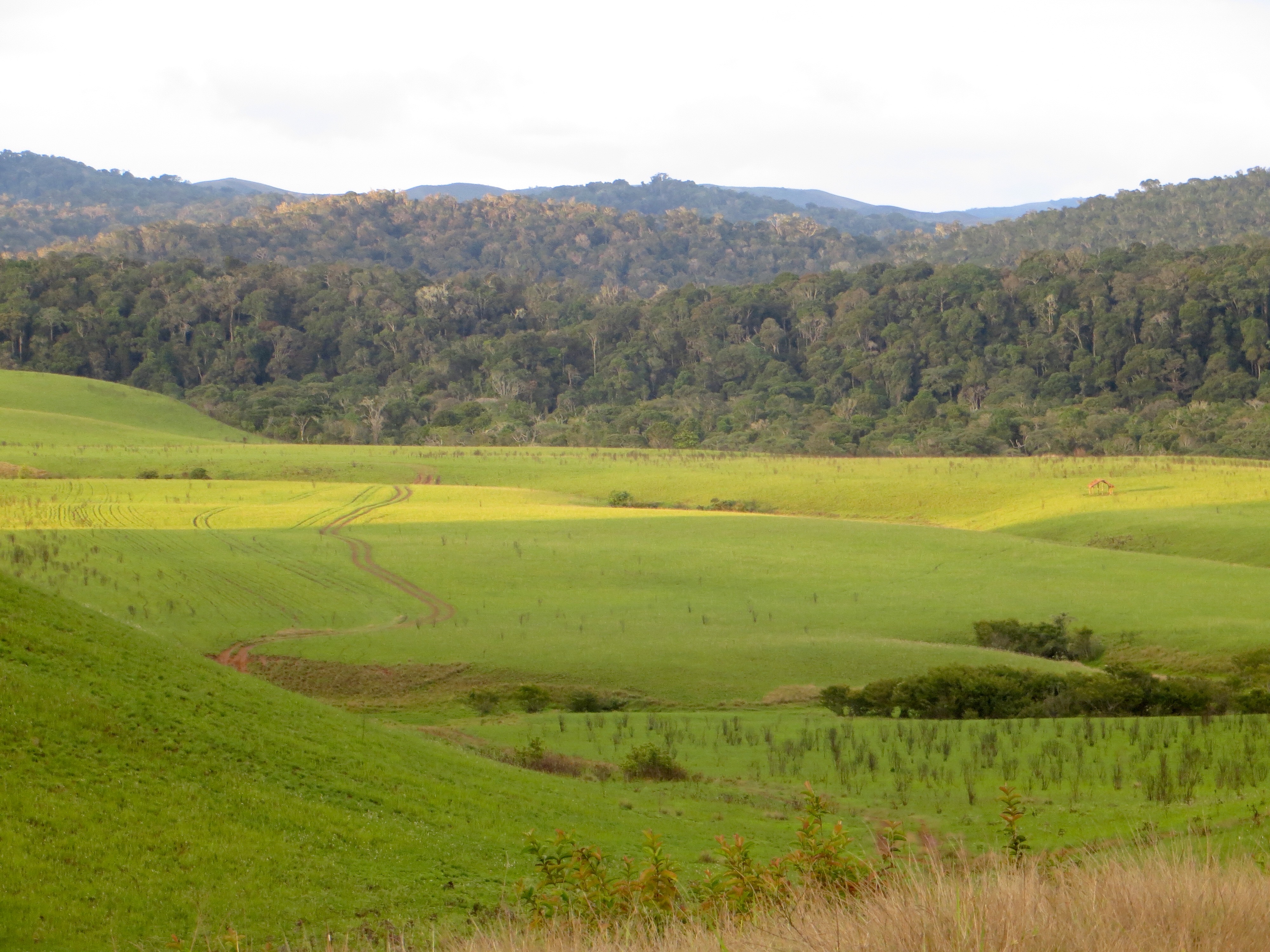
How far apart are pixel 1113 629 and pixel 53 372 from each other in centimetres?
10205

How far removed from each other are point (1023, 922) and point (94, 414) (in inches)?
3539

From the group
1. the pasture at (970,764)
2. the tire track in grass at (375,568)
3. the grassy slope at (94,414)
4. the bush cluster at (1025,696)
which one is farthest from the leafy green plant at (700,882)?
the grassy slope at (94,414)

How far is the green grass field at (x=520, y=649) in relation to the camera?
28.1 feet

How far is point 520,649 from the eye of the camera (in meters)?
24.6

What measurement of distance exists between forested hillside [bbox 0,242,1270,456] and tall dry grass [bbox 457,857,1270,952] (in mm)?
78414

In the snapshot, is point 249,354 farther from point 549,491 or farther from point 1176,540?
point 1176,540

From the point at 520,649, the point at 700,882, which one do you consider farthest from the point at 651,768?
the point at 520,649

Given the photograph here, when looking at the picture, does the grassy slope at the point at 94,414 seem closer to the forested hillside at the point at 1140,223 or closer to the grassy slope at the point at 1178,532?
the grassy slope at the point at 1178,532

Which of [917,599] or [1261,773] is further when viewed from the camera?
→ [917,599]

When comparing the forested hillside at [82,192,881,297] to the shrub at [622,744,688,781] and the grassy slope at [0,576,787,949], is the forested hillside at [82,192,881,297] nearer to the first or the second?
the shrub at [622,744,688,781]

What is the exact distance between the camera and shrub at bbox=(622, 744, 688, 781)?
47.8ft

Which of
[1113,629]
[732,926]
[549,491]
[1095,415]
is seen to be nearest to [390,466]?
[549,491]

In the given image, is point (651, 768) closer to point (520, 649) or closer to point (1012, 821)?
point (1012, 821)

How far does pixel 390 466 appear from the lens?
6259 centimetres
